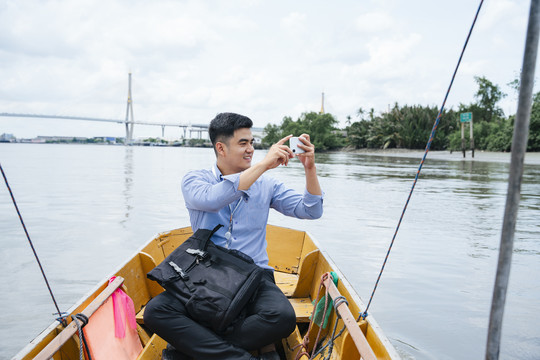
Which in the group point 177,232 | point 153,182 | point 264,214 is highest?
point 264,214

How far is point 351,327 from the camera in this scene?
194cm

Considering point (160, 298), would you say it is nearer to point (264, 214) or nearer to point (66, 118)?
point (264, 214)

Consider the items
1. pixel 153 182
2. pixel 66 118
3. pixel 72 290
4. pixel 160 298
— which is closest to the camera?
pixel 160 298

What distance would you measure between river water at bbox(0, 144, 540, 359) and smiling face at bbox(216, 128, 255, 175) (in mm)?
2347

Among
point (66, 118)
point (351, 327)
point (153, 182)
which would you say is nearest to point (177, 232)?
point (351, 327)

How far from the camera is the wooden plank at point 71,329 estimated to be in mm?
1688

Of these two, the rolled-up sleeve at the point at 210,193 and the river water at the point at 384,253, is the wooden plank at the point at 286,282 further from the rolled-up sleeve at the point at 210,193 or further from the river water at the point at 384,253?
the rolled-up sleeve at the point at 210,193

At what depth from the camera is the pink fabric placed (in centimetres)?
232

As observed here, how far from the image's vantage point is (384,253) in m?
6.97

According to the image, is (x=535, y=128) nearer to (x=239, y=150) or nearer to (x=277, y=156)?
(x=239, y=150)

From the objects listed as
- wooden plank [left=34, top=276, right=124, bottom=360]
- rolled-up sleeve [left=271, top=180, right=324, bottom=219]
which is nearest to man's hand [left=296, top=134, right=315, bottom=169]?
rolled-up sleeve [left=271, top=180, right=324, bottom=219]

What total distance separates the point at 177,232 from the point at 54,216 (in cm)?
771

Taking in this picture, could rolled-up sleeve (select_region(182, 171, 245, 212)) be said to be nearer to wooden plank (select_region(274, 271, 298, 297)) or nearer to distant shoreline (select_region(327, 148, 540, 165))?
wooden plank (select_region(274, 271, 298, 297))

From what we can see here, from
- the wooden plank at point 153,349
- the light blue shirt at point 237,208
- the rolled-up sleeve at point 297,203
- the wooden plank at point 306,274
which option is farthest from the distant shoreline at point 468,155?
the wooden plank at point 153,349
